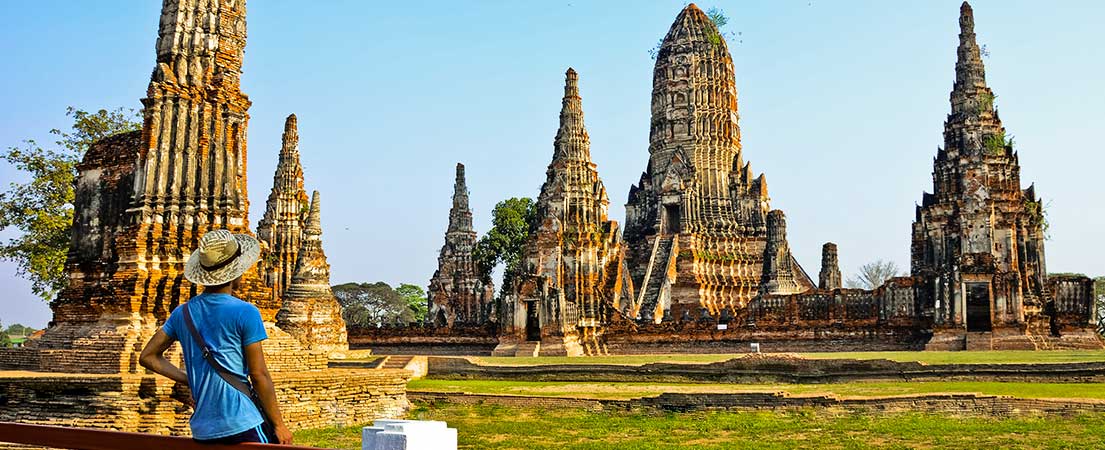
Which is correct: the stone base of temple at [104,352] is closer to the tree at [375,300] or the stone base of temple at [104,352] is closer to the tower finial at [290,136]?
the tower finial at [290,136]

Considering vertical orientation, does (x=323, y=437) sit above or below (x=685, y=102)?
below

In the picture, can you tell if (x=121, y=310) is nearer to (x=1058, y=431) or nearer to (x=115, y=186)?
(x=115, y=186)

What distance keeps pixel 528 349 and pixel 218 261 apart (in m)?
30.0

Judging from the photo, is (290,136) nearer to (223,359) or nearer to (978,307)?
(978,307)

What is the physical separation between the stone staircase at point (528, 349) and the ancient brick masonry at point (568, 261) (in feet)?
0.35

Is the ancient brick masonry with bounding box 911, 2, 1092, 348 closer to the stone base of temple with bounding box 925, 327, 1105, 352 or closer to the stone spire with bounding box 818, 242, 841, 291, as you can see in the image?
the stone base of temple with bounding box 925, 327, 1105, 352

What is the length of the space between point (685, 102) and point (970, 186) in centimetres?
2020

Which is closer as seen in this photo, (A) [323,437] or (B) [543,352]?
(A) [323,437]

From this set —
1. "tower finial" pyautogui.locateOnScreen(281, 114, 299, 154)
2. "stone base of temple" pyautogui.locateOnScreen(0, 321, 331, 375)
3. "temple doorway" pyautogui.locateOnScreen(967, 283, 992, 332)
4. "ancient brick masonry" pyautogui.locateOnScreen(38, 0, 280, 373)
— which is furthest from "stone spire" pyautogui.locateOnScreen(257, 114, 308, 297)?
"temple doorway" pyautogui.locateOnScreen(967, 283, 992, 332)

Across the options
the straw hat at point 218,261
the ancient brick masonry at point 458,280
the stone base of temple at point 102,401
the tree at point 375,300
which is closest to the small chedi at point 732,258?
the ancient brick masonry at point 458,280

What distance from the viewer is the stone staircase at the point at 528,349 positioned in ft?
111

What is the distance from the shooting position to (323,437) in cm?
1358

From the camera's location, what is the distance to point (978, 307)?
29.5 metres

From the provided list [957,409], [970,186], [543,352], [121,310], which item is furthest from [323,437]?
[970,186]
